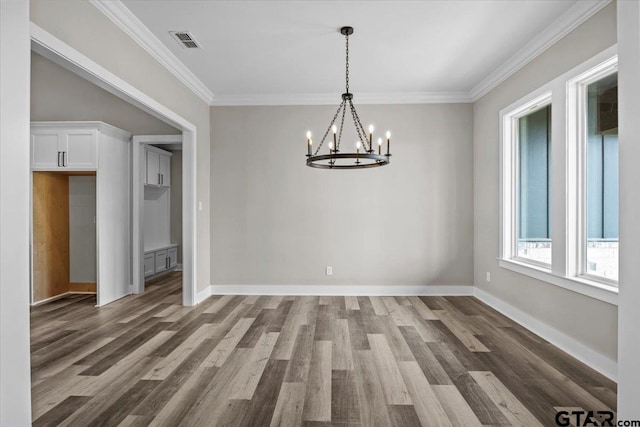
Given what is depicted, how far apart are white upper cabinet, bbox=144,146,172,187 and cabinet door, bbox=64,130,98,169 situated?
1659 mm

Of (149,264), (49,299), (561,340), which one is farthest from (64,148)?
(561,340)

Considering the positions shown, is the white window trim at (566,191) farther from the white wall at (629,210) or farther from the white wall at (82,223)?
the white wall at (82,223)

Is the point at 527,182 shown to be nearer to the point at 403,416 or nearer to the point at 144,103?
the point at 403,416

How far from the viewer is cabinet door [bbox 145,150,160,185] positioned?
6805 millimetres

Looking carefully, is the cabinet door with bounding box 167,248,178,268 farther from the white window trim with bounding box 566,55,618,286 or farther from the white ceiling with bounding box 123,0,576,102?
the white window trim with bounding box 566,55,618,286

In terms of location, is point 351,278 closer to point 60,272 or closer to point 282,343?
point 282,343

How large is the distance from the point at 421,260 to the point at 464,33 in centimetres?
313

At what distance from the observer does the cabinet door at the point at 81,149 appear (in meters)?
4.98

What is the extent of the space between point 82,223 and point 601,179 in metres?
6.50

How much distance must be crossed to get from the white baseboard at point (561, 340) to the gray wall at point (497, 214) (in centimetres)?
4

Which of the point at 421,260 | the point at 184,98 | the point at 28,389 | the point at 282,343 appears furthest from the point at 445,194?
the point at 28,389

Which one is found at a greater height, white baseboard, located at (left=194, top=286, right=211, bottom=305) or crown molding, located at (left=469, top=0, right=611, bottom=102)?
crown molding, located at (left=469, top=0, right=611, bottom=102)

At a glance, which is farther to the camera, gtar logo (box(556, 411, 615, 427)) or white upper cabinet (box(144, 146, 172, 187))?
white upper cabinet (box(144, 146, 172, 187))

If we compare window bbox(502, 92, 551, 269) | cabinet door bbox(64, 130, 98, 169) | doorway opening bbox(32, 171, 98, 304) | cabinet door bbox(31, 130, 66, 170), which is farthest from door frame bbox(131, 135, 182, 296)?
window bbox(502, 92, 551, 269)
